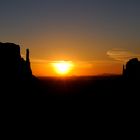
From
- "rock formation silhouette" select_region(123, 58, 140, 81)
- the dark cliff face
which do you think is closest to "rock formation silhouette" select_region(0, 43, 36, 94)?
the dark cliff face

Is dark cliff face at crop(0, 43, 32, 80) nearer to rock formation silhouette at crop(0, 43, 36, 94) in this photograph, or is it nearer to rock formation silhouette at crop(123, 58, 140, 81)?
rock formation silhouette at crop(0, 43, 36, 94)

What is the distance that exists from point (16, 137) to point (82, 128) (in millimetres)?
8850

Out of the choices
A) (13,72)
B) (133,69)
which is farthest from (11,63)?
(133,69)

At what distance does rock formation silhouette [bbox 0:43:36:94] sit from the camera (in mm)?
44781

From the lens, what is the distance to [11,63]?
4888cm

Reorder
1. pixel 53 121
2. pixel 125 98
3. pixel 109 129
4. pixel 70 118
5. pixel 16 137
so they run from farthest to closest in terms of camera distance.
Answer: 1. pixel 125 98
2. pixel 70 118
3. pixel 53 121
4. pixel 109 129
5. pixel 16 137

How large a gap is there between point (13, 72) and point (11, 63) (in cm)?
174

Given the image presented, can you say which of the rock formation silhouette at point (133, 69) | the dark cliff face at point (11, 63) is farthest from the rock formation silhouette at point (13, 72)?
the rock formation silhouette at point (133, 69)

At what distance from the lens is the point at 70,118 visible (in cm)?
4466

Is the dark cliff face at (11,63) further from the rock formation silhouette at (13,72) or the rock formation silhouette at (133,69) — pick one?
the rock formation silhouette at (133,69)

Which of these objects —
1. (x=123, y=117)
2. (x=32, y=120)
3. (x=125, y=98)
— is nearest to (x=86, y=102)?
(x=125, y=98)

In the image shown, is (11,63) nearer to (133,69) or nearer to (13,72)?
(13,72)

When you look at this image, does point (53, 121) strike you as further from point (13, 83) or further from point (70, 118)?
point (13, 83)

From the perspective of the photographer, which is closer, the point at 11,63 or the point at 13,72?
the point at 13,72
